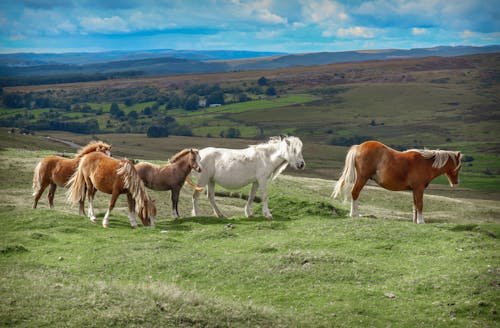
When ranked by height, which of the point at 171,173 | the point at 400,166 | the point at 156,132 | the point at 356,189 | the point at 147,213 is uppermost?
the point at 400,166

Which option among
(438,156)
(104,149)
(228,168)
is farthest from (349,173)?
(104,149)

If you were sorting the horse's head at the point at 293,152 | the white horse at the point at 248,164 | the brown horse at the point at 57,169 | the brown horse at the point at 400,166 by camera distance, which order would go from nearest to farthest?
the brown horse at the point at 400,166
the horse's head at the point at 293,152
the white horse at the point at 248,164
the brown horse at the point at 57,169

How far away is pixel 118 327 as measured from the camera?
35.0ft

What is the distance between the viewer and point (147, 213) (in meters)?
20.0

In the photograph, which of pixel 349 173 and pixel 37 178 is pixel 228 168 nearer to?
pixel 349 173

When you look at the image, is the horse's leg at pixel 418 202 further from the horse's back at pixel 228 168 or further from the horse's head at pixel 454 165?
the horse's back at pixel 228 168

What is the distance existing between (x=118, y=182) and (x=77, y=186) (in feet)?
8.15

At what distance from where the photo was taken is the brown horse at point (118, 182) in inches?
776

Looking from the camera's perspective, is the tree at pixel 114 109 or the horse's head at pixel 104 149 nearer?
the horse's head at pixel 104 149

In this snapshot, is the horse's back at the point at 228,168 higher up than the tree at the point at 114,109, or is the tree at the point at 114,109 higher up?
the horse's back at the point at 228,168

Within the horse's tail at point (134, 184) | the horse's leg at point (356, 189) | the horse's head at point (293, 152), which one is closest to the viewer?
the horse's tail at point (134, 184)

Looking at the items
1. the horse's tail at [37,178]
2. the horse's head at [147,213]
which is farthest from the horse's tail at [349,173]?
the horse's tail at [37,178]

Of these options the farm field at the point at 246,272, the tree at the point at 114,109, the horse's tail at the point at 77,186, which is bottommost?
the tree at the point at 114,109

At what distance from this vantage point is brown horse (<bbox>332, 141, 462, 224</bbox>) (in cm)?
2122
